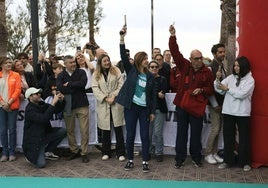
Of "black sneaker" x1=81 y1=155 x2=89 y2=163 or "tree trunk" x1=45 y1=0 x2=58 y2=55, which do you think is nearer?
"black sneaker" x1=81 y1=155 x2=89 y2=163

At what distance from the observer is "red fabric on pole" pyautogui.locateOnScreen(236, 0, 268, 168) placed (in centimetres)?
594

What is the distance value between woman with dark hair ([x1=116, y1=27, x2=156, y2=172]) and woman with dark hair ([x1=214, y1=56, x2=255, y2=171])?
3.43 feet

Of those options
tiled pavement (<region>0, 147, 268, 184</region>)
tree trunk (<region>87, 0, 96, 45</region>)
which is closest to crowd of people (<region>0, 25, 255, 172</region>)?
tiled pavement (<region>0, 147, 268, 184</region>)

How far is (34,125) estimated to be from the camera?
6.47 metres

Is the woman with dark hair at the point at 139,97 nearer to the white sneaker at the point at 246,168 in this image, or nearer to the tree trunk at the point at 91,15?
the white sneaker at the point at 246,168

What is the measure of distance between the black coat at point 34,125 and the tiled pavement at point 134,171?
0.96 ft

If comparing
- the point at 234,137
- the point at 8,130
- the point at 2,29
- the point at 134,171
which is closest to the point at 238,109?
the point at 234,137

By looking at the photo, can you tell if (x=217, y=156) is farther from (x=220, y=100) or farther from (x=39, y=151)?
(x=39, y=151)

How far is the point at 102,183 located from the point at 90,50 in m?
3.62

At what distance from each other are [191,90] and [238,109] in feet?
2.46

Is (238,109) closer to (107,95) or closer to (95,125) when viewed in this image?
(107,95)

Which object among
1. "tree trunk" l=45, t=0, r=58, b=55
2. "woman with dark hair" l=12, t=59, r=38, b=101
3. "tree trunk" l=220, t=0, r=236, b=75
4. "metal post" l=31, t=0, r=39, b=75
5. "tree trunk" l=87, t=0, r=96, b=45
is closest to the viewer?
"woman with dark hair" l=12, t=59, r=38, b=101

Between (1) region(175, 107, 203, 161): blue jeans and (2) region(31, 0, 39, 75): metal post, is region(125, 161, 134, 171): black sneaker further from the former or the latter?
(2) region(31, 0, 39, 75): metal post

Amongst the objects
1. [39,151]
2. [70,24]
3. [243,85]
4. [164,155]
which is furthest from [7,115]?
[70,24]
